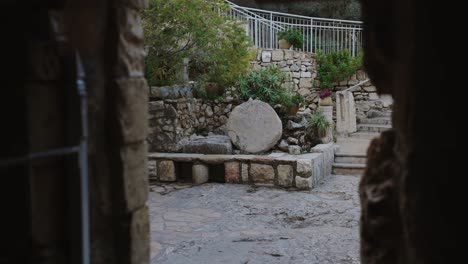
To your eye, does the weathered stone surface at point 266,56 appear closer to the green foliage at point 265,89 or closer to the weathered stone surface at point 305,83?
the weathered stone surface at point 305,83

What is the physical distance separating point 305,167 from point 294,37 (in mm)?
9091

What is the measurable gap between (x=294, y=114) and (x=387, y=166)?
24.1 ft

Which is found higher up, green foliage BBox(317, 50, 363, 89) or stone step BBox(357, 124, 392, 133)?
green foliage BBox(317, 50, 363, 89)

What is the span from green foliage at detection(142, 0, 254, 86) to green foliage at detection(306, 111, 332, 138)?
1723 mm

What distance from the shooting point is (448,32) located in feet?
5.68

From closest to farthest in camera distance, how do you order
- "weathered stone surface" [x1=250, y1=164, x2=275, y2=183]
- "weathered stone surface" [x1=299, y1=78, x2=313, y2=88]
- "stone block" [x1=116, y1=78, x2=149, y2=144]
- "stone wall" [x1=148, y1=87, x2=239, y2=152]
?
1. "stone block" [x1=116, y1=78, x2=149, y2=144]
2. "weathered stone surface" [x1=250, y1=164, x2=275, y2=183]
3. "stone wall" [x1=148, y1=87, x2=239, y2=152]
4. "weathered stone surface" [x1=299, y1=78, x2=313, y2=88]

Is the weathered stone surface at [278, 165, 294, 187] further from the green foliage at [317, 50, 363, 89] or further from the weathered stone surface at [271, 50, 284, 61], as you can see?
the weathered stone surface at [271, 50, 284, 61]

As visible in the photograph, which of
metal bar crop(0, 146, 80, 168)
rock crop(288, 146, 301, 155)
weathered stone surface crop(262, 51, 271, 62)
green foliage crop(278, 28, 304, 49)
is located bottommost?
rock crop(288, 146, 301, 155)

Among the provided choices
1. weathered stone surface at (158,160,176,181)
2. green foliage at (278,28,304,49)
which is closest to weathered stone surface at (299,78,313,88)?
green foliage at (278,28,304,49)

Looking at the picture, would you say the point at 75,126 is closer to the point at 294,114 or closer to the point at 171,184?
the point at 171,184

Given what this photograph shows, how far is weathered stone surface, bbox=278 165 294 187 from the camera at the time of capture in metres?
7.89

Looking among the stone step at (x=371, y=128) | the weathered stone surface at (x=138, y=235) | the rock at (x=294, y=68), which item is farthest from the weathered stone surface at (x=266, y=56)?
the weathered stone surface at (x=138, y=235)

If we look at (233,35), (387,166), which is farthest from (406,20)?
(233,35)

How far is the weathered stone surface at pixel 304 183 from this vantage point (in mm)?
7781
